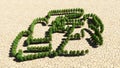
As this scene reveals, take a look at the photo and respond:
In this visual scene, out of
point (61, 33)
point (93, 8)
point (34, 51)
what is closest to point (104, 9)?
point (93, 8)

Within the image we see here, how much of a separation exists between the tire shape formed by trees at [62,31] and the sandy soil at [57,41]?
0.35m

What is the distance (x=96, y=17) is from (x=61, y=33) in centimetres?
306

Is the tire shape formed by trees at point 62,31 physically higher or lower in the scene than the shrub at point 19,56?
higher

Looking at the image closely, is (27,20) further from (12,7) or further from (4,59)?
(4,59)

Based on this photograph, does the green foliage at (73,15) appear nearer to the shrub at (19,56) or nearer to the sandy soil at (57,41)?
the sandy soil at (57,41)

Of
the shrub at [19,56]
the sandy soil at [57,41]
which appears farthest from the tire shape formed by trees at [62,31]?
the sandy soil at [57,41]

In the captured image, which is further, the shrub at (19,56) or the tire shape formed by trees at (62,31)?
the tire shape formed by trees at (62,31)

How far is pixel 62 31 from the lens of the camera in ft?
60.8

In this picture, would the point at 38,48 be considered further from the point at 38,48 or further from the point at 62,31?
the point at 62,31

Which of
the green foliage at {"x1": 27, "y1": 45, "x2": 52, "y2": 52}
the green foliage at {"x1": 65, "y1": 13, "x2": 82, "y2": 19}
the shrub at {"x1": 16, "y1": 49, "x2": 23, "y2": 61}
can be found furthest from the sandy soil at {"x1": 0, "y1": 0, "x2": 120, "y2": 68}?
the green foliage at {"x1": 65, "y1": 13, "x2": 82, "y2": 19}

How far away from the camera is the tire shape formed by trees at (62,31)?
52.5 feet

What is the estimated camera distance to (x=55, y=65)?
15305mm

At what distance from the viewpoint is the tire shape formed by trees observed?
16016 mm

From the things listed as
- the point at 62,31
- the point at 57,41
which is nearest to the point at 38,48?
the point at 57,41
